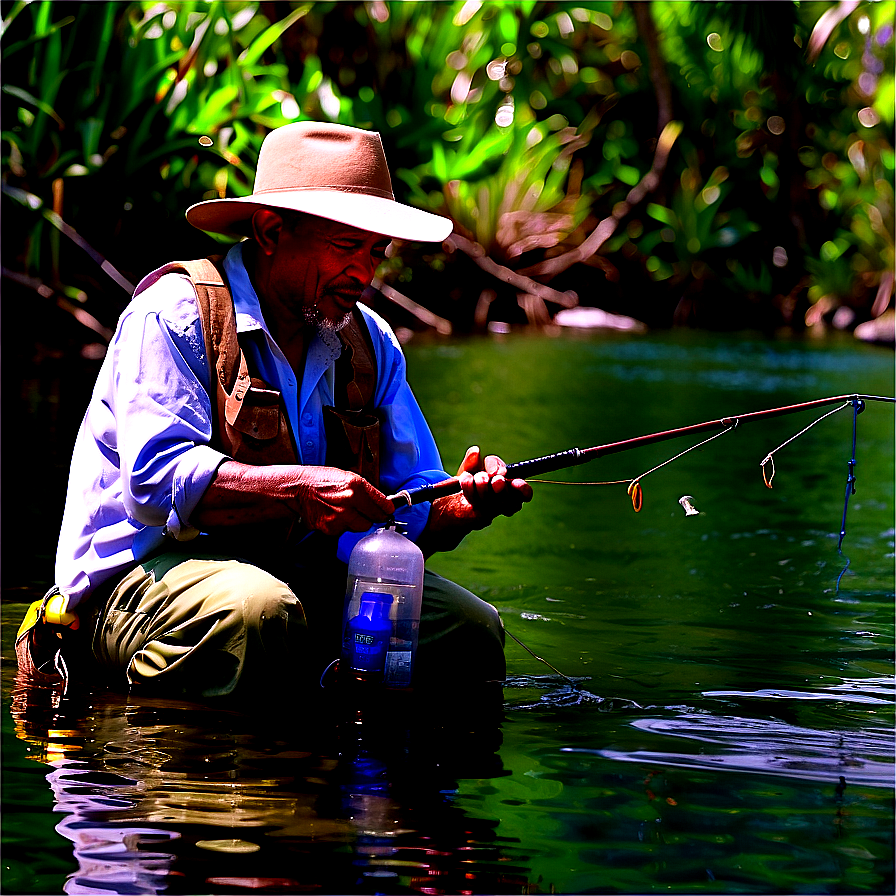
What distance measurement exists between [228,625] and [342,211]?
87 cm

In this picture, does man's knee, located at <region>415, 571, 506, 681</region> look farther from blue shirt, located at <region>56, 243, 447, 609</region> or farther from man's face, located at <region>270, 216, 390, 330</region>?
man's face, located at <region>270, 216, 390, 330</region>

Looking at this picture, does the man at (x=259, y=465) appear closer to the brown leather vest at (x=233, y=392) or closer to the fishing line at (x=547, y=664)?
the brown leather vest at (x=233, y=392)

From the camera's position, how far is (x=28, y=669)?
3.68 m

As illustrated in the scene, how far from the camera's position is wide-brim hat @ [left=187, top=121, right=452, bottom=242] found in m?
3.41

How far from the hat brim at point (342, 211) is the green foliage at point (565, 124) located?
325 inches

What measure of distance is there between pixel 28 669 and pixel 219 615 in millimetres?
638

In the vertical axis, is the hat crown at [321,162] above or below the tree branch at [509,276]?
below

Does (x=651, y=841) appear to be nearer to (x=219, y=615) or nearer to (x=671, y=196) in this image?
(x=219, y=615)

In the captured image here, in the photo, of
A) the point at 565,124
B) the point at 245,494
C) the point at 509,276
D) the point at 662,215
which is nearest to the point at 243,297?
the point at 245,494

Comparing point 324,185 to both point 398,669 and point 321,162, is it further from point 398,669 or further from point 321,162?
point 398,669

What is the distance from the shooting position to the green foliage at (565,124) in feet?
39.0

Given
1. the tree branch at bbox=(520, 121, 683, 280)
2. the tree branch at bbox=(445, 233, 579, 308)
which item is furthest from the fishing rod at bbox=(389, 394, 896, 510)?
A: the tree branch at bbox=(520, 121, 683, 280)

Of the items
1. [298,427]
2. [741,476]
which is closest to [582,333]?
[741,476]

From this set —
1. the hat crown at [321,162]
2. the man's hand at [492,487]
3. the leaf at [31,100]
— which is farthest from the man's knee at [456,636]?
the leaf at [31,100]
